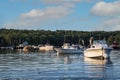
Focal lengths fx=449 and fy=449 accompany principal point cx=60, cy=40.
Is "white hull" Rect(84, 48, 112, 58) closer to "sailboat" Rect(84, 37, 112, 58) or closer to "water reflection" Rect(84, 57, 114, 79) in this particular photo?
"sailboat" Rect(84, 37, 112, 58)

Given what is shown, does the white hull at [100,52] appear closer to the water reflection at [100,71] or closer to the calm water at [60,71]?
the calm water at [60,71]

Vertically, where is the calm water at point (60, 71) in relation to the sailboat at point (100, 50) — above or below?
below

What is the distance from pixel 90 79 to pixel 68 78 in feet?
7.01

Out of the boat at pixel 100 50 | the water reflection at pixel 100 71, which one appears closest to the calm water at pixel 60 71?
the water reflection at pixel 100 71

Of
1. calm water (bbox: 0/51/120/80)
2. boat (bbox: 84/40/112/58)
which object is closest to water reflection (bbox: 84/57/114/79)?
calm water (bbox: 0/51/120/80)

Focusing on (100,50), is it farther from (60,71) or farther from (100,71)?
(60,71)

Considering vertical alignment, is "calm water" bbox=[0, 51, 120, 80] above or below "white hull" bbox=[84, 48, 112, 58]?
below

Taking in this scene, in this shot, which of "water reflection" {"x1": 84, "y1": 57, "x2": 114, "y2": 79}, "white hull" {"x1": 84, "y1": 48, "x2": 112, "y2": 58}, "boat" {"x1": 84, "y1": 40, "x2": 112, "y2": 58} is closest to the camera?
"water reflection" {"x1": 84, "y1": 57, "x2": 114, "y2": 79}

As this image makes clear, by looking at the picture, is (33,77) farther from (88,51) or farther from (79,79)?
(88,51)

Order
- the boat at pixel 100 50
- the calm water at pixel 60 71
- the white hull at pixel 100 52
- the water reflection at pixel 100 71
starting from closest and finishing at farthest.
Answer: the calm water at pixel 60 71 → the water reflection at pixel 100 71 → the boat at pixel 100 50 → the white hull at pixel 100 52

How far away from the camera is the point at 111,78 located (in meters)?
40.1

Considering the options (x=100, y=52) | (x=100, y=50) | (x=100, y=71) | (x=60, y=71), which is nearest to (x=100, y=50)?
(x=100, y=50)

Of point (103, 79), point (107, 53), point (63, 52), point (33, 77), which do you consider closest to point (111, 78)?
point (103, 79)

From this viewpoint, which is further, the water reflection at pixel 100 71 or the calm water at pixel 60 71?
the water reflection at pixel 100 71
